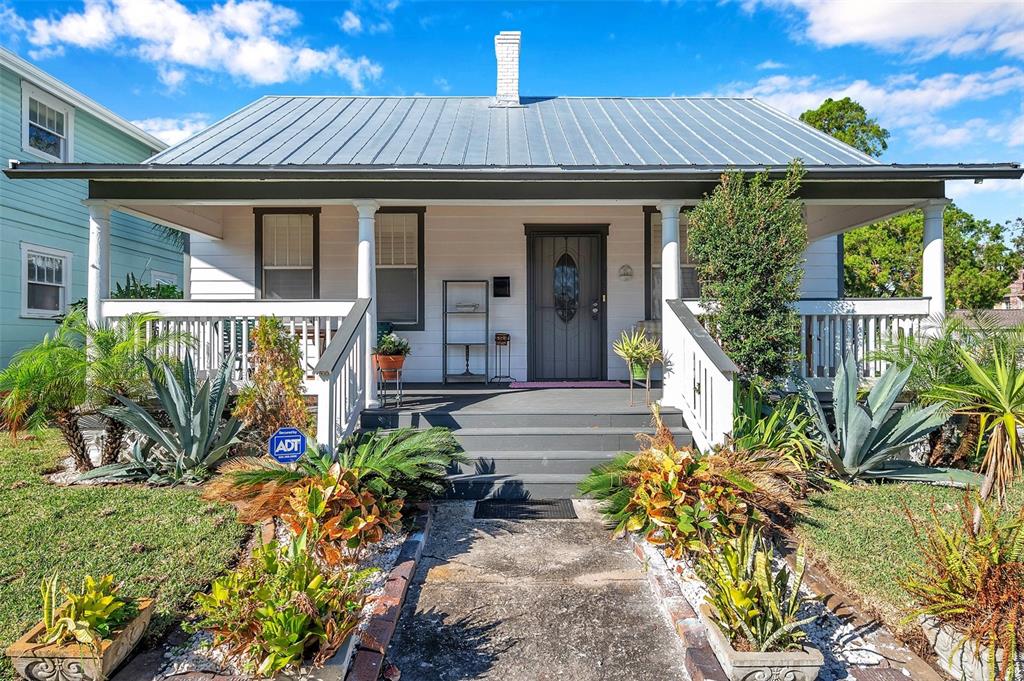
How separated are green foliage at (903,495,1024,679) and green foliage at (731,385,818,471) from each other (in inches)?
69.7

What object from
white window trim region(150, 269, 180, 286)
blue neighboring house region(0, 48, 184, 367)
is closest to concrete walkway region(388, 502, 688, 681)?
blue neighboring house region(0, 48, 184, 367)

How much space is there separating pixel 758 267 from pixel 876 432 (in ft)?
6.03

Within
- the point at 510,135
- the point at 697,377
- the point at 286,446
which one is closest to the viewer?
the point at 286,446

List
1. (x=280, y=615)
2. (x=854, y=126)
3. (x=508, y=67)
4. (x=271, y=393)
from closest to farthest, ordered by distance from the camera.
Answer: (x=280, y=615)
(x=271, y=393)
(x=508, y=67)
(x=854, y=126)

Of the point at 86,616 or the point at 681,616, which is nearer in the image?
the point at 86,616

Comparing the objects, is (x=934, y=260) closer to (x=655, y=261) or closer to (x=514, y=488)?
(x=655, y=261)

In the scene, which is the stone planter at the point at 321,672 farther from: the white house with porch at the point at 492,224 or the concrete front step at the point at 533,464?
the concrete front step at the point at 533,464

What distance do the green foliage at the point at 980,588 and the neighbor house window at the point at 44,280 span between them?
48.0 feet

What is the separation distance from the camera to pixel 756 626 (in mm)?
2572

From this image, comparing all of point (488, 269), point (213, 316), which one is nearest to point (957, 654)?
point (213, 316)

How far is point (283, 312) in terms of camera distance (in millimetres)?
6234

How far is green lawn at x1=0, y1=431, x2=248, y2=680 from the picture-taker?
3.23 m

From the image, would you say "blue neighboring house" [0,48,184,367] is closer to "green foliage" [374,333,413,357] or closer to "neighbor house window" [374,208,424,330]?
"neighbor house window" [374,208,424,330]

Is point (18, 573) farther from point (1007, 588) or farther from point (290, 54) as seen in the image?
point (290, 54)
